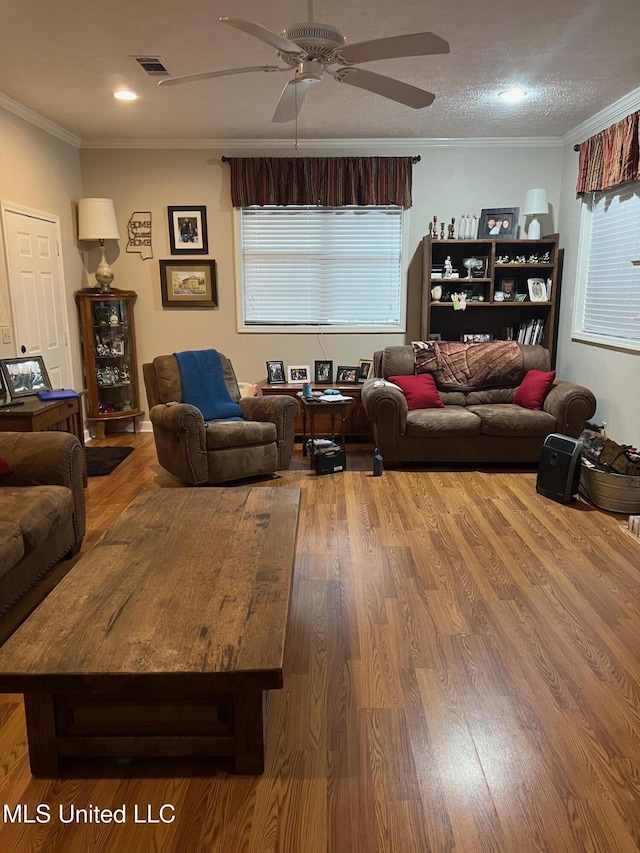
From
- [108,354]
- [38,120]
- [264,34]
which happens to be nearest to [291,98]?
[264,34]

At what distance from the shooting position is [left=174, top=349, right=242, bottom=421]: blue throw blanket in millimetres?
4613

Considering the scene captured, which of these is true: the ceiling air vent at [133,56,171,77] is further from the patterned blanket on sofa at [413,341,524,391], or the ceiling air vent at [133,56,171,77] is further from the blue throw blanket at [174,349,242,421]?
the patterned blanket on sofa at [413,341,524,391]

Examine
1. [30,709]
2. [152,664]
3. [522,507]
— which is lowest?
[522,507]

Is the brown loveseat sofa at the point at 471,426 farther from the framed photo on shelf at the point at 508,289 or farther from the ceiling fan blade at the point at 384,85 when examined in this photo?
the ceiling fan blade at the point at 384,85

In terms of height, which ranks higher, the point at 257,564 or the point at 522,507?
the point at 257,564

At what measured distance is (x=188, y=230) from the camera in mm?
5793

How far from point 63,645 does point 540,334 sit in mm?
5069

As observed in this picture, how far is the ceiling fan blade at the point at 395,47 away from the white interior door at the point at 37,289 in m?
3.03

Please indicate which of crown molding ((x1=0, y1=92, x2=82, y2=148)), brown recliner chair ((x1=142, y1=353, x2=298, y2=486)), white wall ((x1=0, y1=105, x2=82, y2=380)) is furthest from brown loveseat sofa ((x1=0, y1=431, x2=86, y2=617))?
crown molding ((x1=0, y1=92, x2=82, y2=148))

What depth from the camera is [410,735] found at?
1935mm

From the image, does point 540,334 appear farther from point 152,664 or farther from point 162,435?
point 152,664

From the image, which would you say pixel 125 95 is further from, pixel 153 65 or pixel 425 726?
pixel 425 726

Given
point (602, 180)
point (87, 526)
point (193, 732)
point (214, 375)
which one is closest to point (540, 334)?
point (602, 180)

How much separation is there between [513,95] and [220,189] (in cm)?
270
